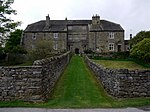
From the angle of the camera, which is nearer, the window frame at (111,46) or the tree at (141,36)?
the tree at (141,36)

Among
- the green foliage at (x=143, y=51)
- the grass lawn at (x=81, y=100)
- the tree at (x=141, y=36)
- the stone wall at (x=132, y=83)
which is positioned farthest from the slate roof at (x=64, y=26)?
the stone wall at (x=132, y=83)

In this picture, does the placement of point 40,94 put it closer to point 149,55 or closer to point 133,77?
point 133,77

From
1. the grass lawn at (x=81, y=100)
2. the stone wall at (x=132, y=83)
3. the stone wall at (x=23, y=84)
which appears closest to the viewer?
the grass lawn at (x=81, y=100)

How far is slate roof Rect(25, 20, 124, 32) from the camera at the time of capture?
269 ft

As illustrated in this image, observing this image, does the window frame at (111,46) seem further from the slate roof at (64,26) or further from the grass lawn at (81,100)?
the grass lawn at (81,100)

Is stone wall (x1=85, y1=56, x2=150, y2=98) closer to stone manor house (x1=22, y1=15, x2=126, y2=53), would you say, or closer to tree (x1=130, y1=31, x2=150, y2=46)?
tree (x1=130, y1=31, x2=150, y2=46)

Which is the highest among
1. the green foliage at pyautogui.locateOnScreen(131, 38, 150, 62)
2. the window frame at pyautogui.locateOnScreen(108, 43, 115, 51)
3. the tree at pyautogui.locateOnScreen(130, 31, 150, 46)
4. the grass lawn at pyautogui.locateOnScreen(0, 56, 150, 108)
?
the tree at pyautogui.locateOnScreen(130, 31, 150, 46)

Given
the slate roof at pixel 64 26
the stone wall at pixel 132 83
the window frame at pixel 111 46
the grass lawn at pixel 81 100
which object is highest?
the slate roof at pixel 64 26

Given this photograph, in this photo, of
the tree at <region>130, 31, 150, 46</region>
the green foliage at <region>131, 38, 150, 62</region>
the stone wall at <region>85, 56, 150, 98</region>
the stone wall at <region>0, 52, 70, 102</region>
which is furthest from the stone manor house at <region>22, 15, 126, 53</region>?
the stone wall at <region>0, 52, 70, 102</region>

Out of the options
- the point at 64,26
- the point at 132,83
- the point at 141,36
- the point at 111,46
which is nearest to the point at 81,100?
the point at 132,83

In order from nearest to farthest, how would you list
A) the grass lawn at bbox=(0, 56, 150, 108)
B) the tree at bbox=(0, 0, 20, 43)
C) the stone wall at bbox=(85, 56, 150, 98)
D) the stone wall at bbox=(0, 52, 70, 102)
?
the grass lawn at bbox=(0, 56, 150, 108) < the stone wall at bbox=(0, 52, 70, 102) < the stone wall at bbox=(85, 56, 150, 98) < the tree at bbox=(0, 0, 20, 43)

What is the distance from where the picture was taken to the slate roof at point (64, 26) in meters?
82.0

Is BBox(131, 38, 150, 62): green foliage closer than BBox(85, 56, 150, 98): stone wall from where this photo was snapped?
No

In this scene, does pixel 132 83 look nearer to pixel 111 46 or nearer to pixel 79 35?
pixel 111 46
